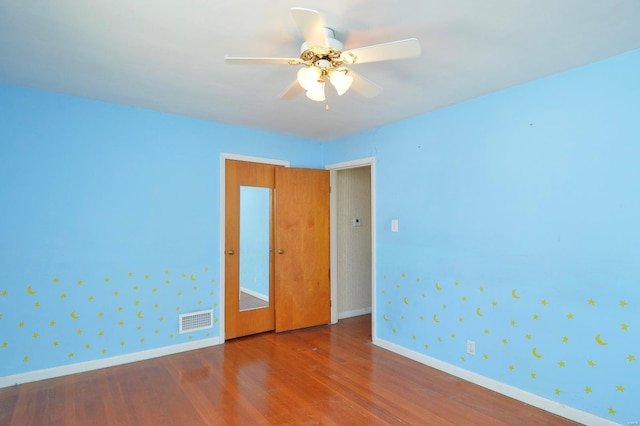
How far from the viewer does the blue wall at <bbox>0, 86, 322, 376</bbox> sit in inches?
109

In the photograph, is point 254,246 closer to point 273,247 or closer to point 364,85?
point 273,247

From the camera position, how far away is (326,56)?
6.18ft

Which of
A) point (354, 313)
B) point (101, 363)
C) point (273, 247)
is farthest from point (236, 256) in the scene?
point (354, 313)

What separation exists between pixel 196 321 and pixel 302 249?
1.45 m

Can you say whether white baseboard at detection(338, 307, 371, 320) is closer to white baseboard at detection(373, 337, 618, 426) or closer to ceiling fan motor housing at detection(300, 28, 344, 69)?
white baseboard at detection(373, 337, 618, 426)

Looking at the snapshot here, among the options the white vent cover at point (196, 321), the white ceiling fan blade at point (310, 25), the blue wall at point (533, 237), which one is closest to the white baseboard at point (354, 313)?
the blue wall at point (533, 237)

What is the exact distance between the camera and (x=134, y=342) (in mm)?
3234

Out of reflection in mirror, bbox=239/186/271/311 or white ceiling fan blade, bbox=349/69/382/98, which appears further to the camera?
reflection in mirror, bbox=239/186/271/311

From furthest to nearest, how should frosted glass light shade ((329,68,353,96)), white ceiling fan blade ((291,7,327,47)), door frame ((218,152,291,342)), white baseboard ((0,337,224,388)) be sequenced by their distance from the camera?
door frame ((218,152,291,342)), white baseboard ((0,337,224,388)), frosted glass light shade ((329,68,353,96)), white ceiling fan blade ((291,7,327,47))

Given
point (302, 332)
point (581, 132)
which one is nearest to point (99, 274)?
point (302, 332)

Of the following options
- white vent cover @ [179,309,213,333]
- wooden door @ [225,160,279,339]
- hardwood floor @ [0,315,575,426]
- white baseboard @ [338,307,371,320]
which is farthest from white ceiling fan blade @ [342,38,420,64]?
white baseboard @ [338,307,371,320]

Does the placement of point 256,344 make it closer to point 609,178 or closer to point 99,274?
point 99,274

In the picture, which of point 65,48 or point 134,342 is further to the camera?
point 134,342

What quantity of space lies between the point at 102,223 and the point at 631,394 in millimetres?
4164
